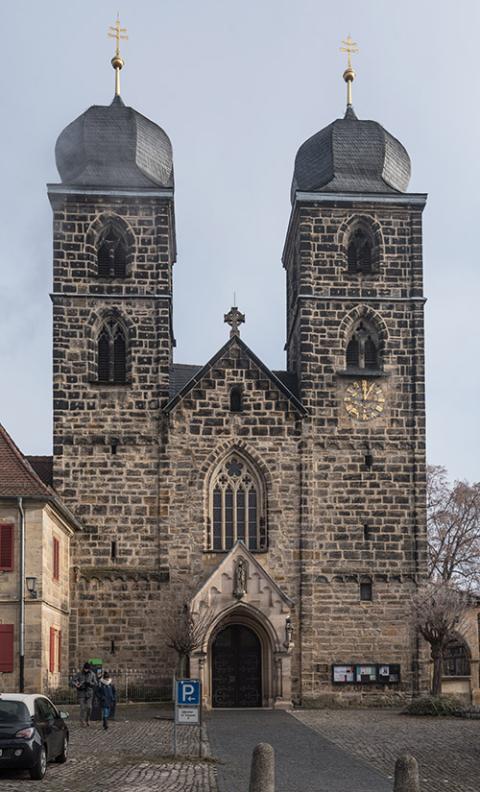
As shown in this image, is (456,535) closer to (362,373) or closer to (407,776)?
(362,373)

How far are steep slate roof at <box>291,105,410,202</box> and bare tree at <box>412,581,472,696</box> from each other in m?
12.9

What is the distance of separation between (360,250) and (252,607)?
11988 mm

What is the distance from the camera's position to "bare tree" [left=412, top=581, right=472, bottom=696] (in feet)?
117

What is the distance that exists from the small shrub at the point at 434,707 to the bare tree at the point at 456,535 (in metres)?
21.8

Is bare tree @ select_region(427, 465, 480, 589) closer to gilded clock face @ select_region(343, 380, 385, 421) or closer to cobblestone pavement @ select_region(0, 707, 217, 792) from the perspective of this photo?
gilded clock face @ select_region(343, 380, 385, 421)

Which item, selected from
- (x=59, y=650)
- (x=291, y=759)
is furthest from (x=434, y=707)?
(x=291, y=759)

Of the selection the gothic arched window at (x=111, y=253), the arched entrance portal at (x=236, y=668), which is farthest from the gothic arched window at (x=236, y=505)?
the gothic arched window at (x=111, y=253)

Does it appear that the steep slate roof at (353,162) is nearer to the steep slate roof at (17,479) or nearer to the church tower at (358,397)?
the church tower at (358,397)

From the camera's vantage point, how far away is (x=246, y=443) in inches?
1521

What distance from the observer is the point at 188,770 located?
767 inches

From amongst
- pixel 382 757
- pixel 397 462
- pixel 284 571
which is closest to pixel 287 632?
pixel 284 571

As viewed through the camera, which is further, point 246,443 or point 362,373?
point 362,373

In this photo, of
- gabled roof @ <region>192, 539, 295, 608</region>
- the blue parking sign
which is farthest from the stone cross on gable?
the blue parking sign

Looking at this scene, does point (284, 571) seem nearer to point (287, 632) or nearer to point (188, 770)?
point (287, 632)
